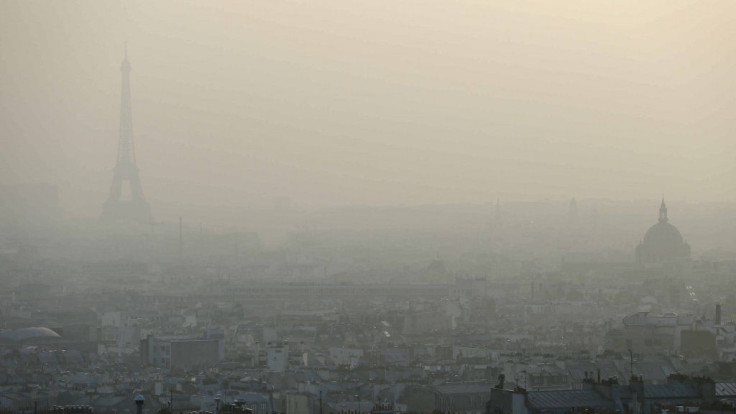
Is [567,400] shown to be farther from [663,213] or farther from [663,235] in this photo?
[663,235]

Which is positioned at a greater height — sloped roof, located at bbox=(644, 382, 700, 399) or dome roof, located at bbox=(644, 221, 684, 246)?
dome roof, located at bbox=(644, 221, 684, 246)

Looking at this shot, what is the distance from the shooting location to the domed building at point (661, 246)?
148625mm

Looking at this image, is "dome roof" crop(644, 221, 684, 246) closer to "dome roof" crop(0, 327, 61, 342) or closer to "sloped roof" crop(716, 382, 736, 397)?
"dome roof" crop(0, 327, 61, 342)

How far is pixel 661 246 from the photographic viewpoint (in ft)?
488

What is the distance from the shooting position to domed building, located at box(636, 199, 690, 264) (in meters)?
149

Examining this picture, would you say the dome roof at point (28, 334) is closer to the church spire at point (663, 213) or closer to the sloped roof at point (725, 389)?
the sloped roof at point (725, 389)

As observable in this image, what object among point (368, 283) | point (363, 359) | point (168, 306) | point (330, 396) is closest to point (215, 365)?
point (363, 359)

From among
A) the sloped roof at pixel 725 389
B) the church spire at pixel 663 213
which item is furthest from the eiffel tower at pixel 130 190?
the sloped roof at pixel 725 389

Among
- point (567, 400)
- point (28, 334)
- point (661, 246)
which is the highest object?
point (661, 246)

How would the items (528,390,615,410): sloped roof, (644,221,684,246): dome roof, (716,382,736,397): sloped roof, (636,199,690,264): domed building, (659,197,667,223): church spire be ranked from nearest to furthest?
1. (528,390,615,410): sloped roof
2. (716,382,736,397): sloped roof
3. (659,197,667,223): church spire
4. (636,199,690,264): domed building
5. (644,221,684,246): dome roof

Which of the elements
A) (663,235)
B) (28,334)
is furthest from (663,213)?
(28,334)

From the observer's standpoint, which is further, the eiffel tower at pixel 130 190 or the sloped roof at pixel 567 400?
the eiffel tower at pixel 130 190

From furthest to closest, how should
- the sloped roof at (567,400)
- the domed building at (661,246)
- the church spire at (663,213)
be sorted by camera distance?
the domed building at (661,246) < the church spire at (663,213) < the sloped roof at (567,400)

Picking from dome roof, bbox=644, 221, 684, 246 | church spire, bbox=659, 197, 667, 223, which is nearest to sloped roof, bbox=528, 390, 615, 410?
church spire, bbox=659, 197, 667, 223
